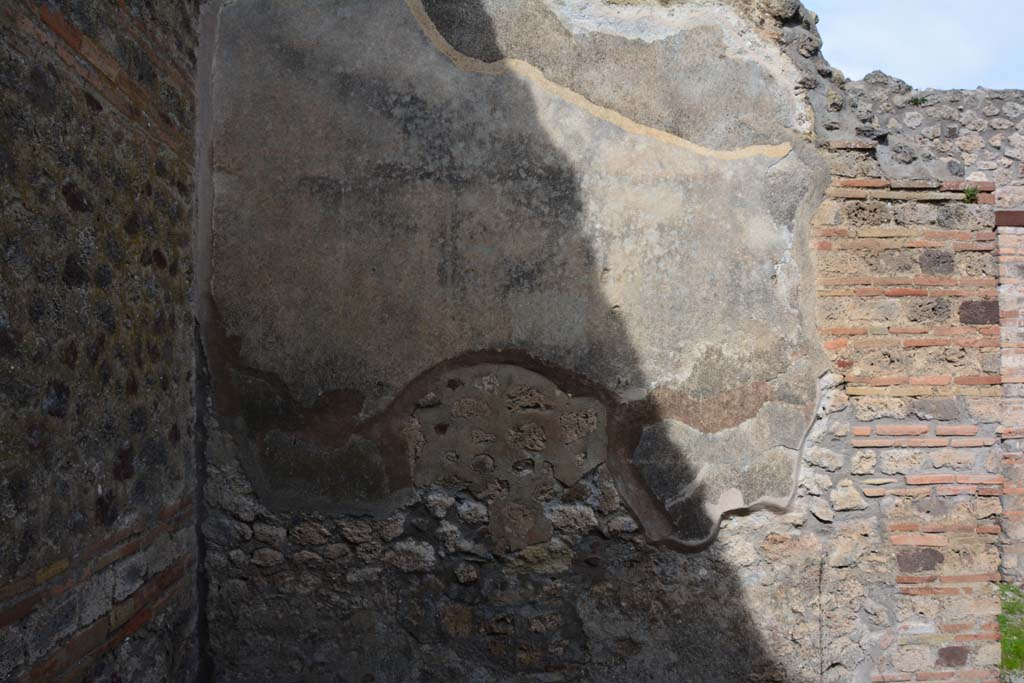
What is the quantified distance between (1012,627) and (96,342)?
3.65 metres

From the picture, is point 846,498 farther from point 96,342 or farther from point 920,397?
point 96,342

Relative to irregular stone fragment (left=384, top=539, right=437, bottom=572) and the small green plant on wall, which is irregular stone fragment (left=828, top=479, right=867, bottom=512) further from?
irregular stone fragment (left=384, top=539, right=437, bottom=572)

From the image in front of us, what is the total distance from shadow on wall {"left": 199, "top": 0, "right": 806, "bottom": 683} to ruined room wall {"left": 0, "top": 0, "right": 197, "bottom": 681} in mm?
295

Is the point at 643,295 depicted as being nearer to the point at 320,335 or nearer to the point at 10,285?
the point at 320,335

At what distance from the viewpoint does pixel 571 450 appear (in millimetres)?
2721

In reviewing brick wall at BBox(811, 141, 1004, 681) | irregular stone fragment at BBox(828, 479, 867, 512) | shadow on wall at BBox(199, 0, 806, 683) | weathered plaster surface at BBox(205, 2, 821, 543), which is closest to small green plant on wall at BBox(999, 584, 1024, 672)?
brick wall at BBox(811, 141, 1004, 681)

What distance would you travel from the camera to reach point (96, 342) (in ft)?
6.56

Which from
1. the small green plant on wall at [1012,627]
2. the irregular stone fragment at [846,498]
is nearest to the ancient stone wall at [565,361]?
the irregular stone fragment at [846,498]

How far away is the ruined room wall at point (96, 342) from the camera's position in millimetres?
1647

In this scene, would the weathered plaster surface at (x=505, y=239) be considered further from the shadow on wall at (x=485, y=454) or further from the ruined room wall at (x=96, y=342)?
the ruined room wall at (x=96, y=342)

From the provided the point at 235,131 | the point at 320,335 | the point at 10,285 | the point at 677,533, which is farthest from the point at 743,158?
the point at 10,285

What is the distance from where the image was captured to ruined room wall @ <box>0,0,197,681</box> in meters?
1.65

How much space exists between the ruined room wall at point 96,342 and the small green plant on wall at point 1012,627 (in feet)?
9.96

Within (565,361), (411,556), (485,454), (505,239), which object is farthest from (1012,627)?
(505,239)
